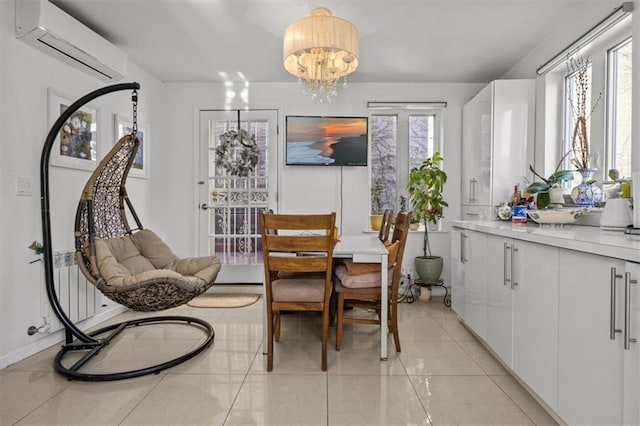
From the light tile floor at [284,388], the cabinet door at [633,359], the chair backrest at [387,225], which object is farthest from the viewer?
the chair backrest at [387,225]

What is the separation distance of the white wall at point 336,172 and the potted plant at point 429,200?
324mm

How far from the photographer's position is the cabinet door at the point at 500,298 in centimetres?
204

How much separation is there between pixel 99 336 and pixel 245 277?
69.3 inches

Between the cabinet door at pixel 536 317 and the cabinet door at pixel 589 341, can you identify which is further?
the cabinet door at pixel 536 317

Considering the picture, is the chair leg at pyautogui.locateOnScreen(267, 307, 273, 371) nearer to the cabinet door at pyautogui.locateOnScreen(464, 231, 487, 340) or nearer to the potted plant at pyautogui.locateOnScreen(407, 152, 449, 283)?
the cabinet door at pyautogui.locateOnScreen(464, 231, 487, 340)

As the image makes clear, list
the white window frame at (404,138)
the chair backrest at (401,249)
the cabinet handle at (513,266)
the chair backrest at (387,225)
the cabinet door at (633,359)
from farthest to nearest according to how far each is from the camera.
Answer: the white window frame at (404,138) → the chair backrest at (387,225) → the chair backrest at (401,249) → the cabinet handle at (513,266) → the cabinet door at (633,359)

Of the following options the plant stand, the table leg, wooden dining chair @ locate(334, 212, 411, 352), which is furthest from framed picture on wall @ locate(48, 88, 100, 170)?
the plant stand

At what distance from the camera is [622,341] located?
3.95 ft

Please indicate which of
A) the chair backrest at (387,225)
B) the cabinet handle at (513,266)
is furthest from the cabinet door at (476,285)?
the chair backrest at (387,225)

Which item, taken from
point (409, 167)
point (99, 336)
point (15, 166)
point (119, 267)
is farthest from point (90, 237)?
point (409, 167)

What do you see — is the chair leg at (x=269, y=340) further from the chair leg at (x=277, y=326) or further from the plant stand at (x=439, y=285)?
the plant stand at (x=439, y=285)

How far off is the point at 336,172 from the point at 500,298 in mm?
2522

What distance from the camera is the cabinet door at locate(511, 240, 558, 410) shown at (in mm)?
1600

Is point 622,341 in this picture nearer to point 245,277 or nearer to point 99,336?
point 99,336
